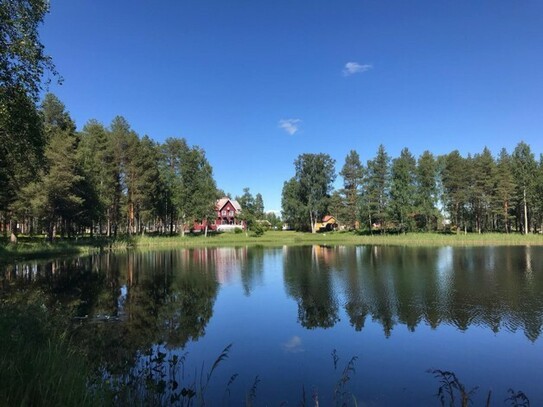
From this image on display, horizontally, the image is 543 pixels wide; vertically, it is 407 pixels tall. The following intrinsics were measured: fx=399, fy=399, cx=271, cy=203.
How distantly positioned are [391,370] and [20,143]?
19.1 m

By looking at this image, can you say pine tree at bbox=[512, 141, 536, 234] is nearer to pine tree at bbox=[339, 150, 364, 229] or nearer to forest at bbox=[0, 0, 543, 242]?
forest at bbox=[0, 0, 543, 242]

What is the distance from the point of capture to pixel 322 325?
1647 centimetres

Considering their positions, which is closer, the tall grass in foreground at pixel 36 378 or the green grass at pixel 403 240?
the tall grass in foreground at pixel 36 378

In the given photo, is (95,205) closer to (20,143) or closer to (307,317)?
(20,143)

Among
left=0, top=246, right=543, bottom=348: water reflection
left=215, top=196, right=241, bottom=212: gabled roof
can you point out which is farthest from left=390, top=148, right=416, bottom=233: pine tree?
left=215, top=196, right=241, bottom=212: gabled roof

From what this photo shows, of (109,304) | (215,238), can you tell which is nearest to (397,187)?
(215,238)

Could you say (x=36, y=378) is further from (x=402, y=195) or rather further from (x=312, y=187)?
(x=312, y=187)

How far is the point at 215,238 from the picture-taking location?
78000mm

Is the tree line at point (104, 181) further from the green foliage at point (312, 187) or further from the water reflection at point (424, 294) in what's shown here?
the green foliage at point (312, 187)

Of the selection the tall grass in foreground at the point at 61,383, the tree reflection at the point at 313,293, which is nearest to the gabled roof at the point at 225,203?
the tree reflection at the point at 313,293

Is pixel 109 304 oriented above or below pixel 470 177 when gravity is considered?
below

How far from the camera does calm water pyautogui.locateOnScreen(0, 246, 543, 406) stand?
1066 centimetres

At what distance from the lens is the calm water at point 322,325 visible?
10664 millimetres

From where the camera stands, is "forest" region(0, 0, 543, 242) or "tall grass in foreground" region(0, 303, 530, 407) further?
"forest" region(0, 0, 543, 242)
